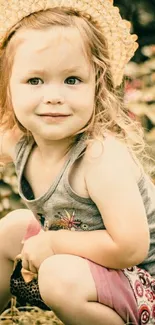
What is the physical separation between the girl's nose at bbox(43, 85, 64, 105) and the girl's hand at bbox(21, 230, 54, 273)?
1.46ft

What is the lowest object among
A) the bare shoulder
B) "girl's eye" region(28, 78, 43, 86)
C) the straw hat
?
the bare shoulder

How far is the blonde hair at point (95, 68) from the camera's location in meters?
2.83

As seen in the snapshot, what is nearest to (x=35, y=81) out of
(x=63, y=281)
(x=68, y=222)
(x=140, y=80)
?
(x=68, y=222)

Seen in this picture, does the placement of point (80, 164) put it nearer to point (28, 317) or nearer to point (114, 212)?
point (114, 212)

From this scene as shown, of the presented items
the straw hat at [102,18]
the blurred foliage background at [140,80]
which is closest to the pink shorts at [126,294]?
the straw hat at [102,18]

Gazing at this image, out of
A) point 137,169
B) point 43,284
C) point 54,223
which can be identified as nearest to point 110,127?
point 137,169

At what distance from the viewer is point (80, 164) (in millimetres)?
2859

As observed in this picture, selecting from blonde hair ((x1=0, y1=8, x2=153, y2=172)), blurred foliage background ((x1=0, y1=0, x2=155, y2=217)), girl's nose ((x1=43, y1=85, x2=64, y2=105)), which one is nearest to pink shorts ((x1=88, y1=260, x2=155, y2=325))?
blonde hair ((x1=0, y1=8, x2=153, y2=172))

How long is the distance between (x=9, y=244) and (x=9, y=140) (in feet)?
1.24

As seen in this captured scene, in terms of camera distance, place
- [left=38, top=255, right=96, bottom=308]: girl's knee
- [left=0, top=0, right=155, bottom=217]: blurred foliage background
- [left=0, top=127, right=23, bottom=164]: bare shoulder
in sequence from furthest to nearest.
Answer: [left=0, top=0, right=155, bottom=217]: blurred foliage background
[left=0, top=127, right=23, bottom=164]: bare shoulder
[left=38, top=255, right=96, bottom=308]: girl's knee

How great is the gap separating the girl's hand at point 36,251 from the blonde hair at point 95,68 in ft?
1.21

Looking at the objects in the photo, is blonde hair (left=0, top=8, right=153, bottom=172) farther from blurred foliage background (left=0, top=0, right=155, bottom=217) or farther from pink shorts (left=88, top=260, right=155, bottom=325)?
blurred foliage background (left=0, top=0, right=155, bottom=217)

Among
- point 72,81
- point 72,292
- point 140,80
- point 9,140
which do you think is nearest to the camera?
point 72,292

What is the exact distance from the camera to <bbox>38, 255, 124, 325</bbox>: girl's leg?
8.84ft
